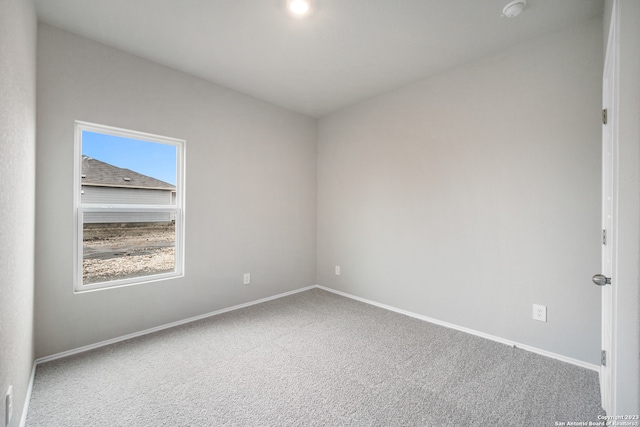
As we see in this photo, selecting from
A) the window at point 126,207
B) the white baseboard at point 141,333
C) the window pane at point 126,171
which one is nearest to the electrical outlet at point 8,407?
the white baseboard at point 141,333

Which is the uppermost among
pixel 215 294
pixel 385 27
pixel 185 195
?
pixel 385 27

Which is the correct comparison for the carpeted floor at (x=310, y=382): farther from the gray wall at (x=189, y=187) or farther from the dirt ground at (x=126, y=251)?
the dirt ground at (x=126, y=251)

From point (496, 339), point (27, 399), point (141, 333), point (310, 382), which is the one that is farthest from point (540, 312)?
point (27, 399)

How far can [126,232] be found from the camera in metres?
2.70

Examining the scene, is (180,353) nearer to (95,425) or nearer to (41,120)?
(95,425)

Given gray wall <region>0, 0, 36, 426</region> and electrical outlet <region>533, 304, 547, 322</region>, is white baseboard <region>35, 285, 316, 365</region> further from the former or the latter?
electrical outlet <region>533, 304, 547, 322</region>

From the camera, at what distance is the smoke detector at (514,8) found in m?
1.92

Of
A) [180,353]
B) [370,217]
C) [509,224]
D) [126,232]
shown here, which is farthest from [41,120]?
[509,224]

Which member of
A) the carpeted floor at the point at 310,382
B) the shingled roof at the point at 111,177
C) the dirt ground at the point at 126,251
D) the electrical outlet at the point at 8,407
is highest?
the shingled roof at the point at 111,177

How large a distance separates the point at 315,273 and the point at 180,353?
7.51 ft

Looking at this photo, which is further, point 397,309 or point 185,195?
point 397,309

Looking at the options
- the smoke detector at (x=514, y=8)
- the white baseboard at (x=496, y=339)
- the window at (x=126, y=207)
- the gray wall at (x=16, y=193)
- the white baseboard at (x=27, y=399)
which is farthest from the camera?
the window at (x=126, y=207)

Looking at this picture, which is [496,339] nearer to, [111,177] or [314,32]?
[314,32]

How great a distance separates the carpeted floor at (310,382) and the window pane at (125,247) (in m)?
0.64
